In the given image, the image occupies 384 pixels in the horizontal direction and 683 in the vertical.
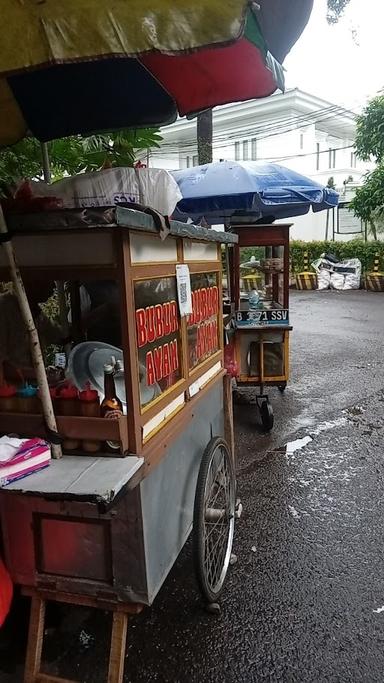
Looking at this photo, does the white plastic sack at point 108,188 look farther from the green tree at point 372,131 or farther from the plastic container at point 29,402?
the green tree at point 372,131

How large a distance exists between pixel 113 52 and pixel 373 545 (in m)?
2.91

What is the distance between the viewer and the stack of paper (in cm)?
168

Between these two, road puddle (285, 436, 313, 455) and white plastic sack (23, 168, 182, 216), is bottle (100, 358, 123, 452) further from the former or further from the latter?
road puddle (285, 436, 313, 455)

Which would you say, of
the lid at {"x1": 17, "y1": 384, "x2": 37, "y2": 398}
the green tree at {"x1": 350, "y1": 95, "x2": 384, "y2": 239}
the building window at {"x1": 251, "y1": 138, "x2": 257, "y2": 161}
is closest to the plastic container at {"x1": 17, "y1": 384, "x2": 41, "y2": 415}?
the lid at {"x1": 17, "y1": 384, "x2": 37, "y2": 398}

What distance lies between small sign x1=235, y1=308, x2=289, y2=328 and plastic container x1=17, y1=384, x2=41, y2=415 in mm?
3206

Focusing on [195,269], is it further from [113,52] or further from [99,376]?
[113,52]

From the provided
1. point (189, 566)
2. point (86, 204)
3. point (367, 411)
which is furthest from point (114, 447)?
point (367, 411)

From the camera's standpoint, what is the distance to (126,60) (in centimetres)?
239

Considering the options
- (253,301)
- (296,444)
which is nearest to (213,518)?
(296,444)

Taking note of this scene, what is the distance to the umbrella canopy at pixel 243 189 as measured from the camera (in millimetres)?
5113

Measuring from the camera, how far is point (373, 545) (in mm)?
3053

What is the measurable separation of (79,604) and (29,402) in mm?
808

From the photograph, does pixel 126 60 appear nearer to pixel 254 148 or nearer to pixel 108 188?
pixel 108 188

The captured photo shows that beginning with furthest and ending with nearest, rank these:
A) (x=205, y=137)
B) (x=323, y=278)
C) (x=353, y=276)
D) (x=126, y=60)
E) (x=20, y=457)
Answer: (x=323, y=278), (x=353, y=276), (x=205, y=137), (x=126, y=60), (x=20, y=457)
